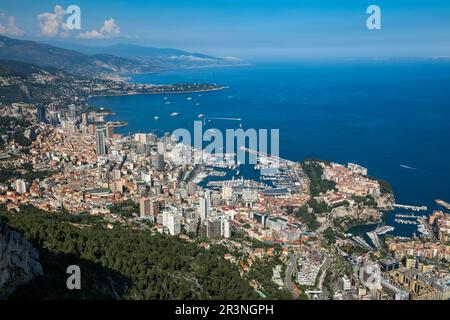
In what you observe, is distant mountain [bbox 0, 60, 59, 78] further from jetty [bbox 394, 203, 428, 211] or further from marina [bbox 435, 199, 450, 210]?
marina [bbox 435, 199, 450, 210]

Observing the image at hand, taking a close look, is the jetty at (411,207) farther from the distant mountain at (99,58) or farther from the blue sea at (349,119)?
the distant mountain at (99,58)

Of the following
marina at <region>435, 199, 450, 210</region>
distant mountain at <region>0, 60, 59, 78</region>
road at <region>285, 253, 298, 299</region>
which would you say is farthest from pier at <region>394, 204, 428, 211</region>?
distant mountain at <region>0, 60, 59, 78</region>

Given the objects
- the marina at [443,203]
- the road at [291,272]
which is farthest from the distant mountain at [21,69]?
the road at [291,272]

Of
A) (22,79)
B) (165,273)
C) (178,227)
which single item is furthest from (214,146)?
(22,79)

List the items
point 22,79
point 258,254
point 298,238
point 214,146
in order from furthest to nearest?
point 22,79 → point 214,146 → point 298,238 → point 258,254
